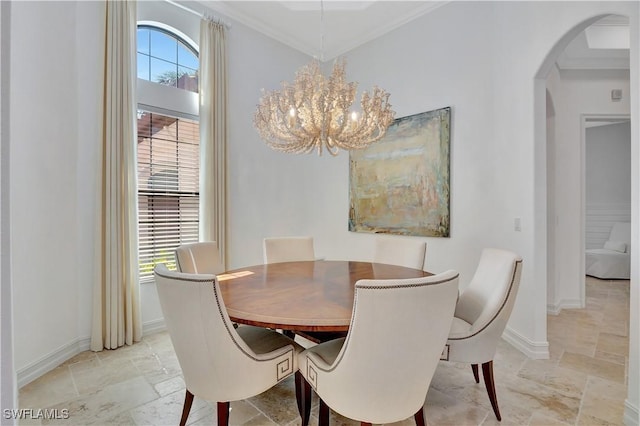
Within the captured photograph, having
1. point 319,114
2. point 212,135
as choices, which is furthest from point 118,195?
point 319,114

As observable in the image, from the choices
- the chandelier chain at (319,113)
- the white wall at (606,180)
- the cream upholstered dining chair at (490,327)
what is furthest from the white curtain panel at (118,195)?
the white wall at (606,180)

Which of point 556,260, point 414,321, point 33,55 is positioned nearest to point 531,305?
point 556,260

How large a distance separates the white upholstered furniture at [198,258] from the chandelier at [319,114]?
1.08 m

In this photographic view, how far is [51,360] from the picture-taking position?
238 cm

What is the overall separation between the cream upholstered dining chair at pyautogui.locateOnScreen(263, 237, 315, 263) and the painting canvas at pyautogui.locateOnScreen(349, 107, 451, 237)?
1.14 metres

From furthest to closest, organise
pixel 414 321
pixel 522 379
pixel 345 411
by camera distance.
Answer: pixel 522 379 < pixel 345 411 < pixel 414 321

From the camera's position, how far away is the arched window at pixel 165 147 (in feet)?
10.2

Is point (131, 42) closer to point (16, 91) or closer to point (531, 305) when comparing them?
point (16, 91)

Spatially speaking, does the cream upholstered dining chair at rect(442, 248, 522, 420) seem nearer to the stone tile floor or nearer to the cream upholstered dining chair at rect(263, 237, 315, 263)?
the stone tile floor

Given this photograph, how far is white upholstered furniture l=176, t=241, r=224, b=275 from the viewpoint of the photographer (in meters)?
2.30

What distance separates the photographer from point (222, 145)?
347 centimetres

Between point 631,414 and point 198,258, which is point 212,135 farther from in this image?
point 631,414

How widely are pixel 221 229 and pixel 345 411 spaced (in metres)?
2.52

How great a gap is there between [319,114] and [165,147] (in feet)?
6.32
